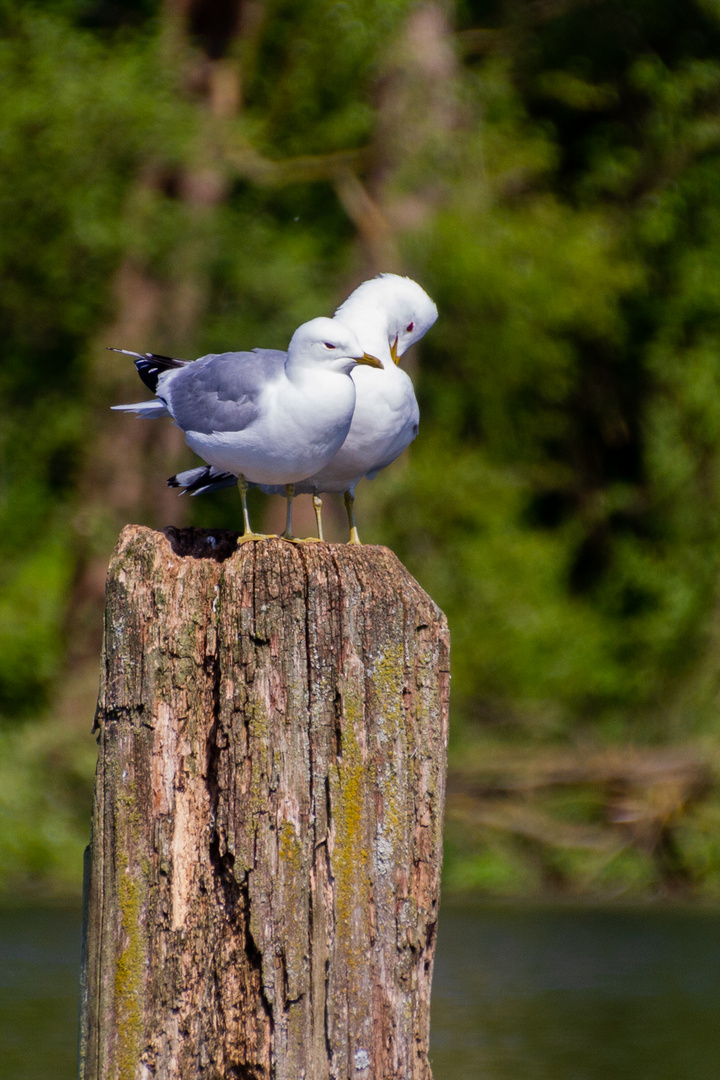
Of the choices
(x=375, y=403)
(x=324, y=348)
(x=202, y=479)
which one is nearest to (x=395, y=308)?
(x=375, y=403)

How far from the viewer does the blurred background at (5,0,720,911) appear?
33.2 feet

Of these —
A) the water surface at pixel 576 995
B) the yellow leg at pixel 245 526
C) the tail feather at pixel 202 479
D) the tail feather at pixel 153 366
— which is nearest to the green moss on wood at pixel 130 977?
the yellow leg at pixel 245 526

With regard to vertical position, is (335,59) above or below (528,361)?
above

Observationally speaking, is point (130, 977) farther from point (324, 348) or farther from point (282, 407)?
point (324, 348)

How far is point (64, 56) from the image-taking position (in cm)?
1045

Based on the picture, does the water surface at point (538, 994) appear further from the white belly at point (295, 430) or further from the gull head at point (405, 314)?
the white belly at point (295, 430)

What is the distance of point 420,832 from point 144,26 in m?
10.1

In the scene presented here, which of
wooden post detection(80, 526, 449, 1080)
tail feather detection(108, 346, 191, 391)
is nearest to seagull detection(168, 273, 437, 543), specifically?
tail feather detection(108, 346, 191, 391)

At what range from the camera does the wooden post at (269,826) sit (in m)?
2.50

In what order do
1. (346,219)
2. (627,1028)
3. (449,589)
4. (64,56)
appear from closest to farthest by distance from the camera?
(627,1028) → (64,56) → (449,589) → (346,219)

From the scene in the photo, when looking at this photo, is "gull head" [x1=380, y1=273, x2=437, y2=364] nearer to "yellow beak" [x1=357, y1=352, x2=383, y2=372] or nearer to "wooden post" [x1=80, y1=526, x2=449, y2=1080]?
"yellow beak" [x1=357, y1=352, x2=383, y2=372]

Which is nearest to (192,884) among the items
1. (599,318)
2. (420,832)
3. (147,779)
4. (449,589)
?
(147,779)

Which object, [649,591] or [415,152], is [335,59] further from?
[649,591]

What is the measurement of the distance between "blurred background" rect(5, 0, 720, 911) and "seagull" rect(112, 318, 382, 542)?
702 cm
